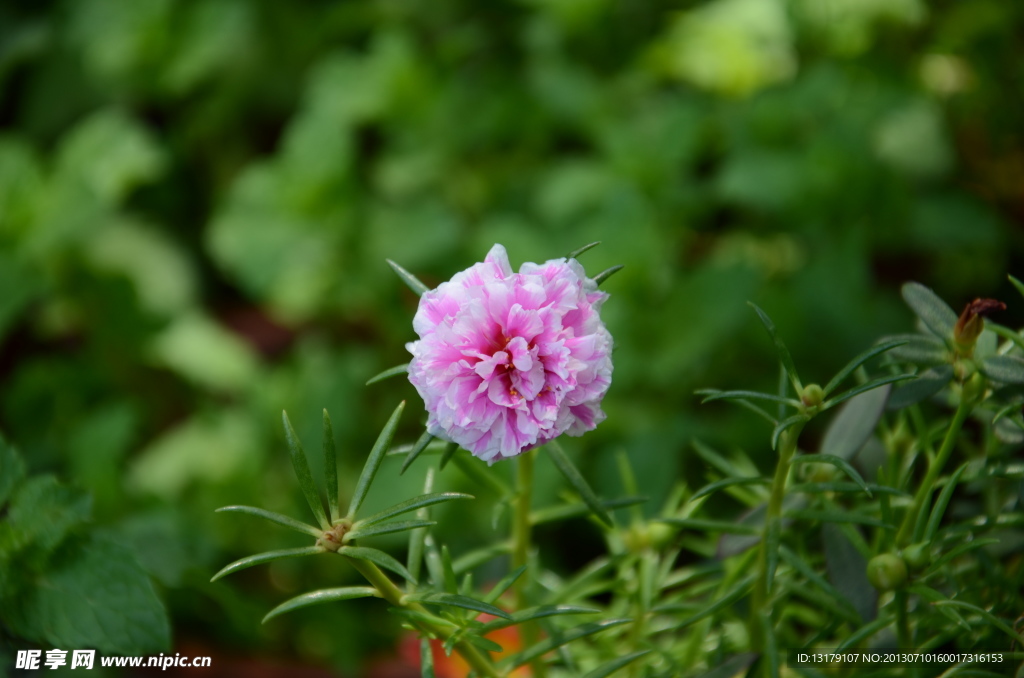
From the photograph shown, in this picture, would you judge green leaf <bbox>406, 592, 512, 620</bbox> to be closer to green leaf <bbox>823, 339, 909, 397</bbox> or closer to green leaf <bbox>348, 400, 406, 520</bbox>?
green leaf <bbox>348, 400, 406, 520</bbox>

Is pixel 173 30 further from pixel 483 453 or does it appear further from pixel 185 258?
pixel 483 453

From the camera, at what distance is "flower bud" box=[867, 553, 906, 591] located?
16.9 inches

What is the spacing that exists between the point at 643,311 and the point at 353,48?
31.2 inches

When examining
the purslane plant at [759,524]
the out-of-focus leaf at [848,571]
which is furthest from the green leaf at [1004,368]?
the out-of-focus leaf at [848,571]

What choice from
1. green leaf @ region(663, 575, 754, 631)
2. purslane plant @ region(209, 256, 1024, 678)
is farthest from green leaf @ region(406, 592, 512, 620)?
green leaf @ region(663, 575, 754, 631)

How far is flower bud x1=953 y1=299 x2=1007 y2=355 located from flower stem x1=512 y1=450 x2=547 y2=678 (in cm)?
22

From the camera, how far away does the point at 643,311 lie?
998 mm

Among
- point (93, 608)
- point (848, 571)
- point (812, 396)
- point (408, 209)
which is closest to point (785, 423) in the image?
point (812, 396)

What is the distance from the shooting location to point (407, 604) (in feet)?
1.38

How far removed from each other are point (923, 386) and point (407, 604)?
274 millimetres

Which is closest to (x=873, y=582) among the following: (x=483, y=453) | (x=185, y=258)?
(x=483, y=453)

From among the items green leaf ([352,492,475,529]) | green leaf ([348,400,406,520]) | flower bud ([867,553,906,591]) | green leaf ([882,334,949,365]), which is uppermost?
green leaf ([882,334,949,365])

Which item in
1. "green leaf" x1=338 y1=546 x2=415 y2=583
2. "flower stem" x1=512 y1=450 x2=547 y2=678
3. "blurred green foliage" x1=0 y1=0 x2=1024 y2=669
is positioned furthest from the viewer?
"blurred green foliage" x1=0 y1=0 x2=1024 y2=669

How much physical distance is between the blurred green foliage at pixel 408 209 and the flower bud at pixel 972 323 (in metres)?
0.39
